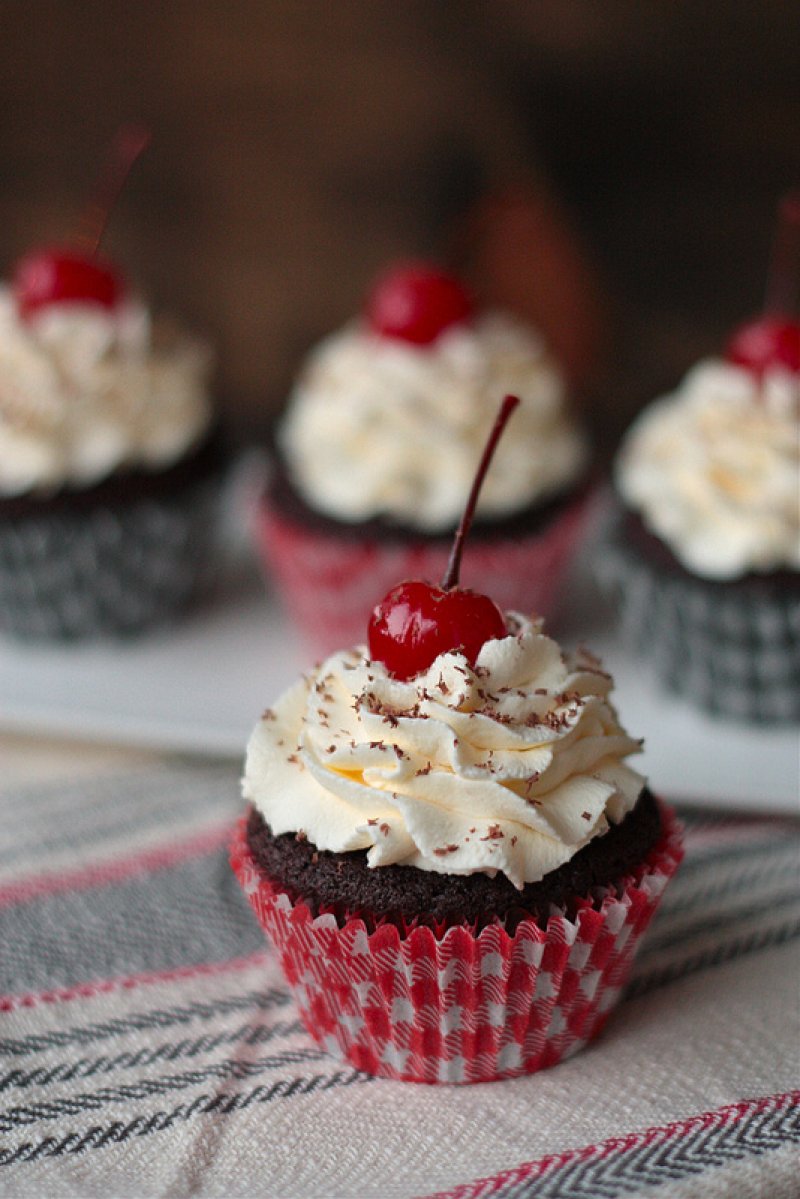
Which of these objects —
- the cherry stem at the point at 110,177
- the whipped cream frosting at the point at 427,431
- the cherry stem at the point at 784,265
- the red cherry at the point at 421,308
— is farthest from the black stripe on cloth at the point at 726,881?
the cherry stem at the point at 110,177

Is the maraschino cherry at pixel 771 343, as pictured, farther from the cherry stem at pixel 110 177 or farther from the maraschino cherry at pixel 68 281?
the cherry stem at pixel 110 177

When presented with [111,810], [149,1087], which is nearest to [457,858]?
[149,1087]

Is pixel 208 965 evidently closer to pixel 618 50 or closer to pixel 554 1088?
pixel 554 1088

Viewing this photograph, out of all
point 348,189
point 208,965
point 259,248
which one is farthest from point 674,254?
point 208,965

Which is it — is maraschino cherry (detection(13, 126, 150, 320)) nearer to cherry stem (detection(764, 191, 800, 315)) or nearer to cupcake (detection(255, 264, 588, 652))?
cupcake (detection(255, 264, 588, 652))

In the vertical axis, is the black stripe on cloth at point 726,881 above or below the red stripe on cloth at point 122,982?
above

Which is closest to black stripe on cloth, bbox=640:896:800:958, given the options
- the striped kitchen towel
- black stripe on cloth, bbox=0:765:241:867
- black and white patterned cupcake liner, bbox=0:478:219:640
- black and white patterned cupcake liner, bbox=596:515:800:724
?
the striped kitchen towel
